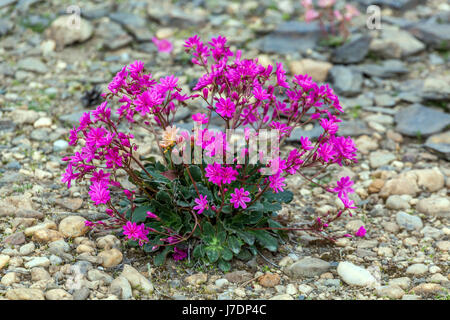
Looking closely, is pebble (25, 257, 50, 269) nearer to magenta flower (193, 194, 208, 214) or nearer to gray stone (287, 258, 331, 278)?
magenta flower (193, 194, 208, 214)

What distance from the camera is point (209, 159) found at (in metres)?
3.75

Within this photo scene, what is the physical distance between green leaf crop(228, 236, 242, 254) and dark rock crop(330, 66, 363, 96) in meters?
3.35

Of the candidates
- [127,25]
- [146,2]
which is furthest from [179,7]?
[127,25]

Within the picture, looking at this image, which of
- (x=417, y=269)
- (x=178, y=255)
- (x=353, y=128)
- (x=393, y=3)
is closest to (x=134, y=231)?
(x=178, y=255)

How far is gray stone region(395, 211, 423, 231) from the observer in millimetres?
4453

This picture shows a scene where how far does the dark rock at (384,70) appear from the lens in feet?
22.9

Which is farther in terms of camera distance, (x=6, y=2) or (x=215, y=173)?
(x=6, y=2)

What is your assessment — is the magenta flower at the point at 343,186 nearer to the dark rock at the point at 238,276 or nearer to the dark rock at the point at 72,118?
the dark rock at the point at 238,276

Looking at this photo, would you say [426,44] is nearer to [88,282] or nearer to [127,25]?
[127,25]

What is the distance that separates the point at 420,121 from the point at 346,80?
1.08m

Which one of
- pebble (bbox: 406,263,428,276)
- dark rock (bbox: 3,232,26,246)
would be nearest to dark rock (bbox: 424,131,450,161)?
pebble (bbox: 406,263,428,276)

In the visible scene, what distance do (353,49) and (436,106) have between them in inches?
55.3

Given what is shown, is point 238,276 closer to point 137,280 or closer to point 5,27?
point 137,280

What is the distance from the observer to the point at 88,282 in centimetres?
346
